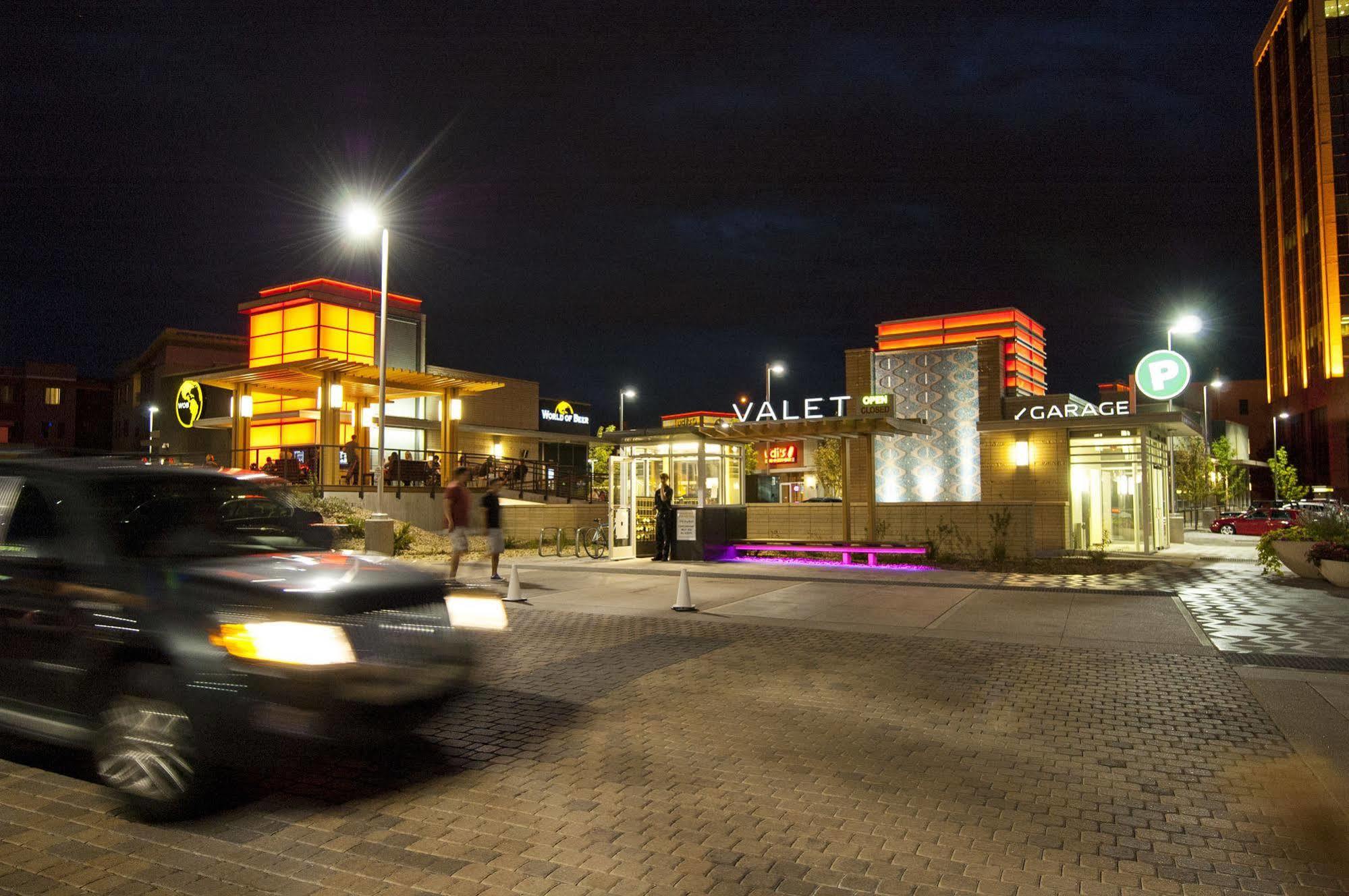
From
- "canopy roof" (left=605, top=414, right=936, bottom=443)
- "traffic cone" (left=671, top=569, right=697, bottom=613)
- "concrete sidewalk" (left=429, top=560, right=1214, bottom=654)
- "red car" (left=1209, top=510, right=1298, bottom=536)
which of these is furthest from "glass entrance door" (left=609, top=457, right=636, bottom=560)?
"red car" (left=1209, top=510, right=1298, bottom=536)

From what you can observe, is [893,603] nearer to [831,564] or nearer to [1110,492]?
[831,564]

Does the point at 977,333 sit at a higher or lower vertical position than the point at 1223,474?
higher

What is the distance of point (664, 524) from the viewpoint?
65.0ft

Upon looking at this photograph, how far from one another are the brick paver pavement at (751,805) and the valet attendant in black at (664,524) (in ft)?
39.3

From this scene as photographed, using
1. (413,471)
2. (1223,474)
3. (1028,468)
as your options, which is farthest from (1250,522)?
(413,471)

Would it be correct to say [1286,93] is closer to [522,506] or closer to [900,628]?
[522,506]

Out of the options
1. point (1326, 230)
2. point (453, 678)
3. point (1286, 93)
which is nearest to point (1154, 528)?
point (453, 678)

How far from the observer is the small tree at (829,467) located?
138 ft

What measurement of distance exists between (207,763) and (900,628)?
8137mm

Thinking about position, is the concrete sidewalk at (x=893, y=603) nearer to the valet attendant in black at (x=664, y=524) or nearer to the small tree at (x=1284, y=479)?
the valet attendant in black at (x=664, y=524)

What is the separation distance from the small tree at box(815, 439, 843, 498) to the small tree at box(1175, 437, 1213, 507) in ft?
51.3

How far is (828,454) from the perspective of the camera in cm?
4234

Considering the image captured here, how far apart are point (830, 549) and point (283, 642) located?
15699mm

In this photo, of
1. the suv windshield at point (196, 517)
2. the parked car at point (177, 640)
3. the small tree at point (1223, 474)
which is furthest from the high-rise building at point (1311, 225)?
the parked car at point (177, 640)
